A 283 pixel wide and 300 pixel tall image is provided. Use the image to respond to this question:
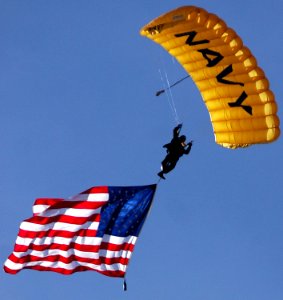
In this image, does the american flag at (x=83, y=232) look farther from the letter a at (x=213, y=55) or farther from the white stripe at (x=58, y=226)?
the letter a at (x=213, y=55)

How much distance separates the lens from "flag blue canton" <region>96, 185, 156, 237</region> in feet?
100

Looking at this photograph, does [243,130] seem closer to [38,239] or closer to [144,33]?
[144,33]

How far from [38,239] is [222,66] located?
8.16 meters

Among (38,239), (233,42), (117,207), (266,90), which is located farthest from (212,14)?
(38,239)

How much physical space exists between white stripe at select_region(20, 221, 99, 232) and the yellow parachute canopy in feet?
16.8

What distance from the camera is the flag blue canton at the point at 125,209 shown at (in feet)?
100

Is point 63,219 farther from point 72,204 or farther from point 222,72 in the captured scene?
point 222,72

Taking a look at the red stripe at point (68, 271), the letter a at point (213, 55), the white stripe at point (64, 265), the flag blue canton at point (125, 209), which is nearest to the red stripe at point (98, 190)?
the flag blue canton at point (125, 209)

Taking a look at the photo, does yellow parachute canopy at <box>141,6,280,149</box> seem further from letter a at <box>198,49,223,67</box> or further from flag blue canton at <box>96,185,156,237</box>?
flag blue canton at <box>96,185,156,237</box>

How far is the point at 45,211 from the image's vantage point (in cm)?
3050

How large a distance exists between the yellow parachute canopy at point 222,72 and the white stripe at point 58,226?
511 cm

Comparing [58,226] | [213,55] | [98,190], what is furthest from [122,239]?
[213,55]

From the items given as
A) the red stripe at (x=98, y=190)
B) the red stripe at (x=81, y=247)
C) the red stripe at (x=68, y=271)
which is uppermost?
the red stripe at (x=98, y=190)

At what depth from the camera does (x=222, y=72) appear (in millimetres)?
29312
